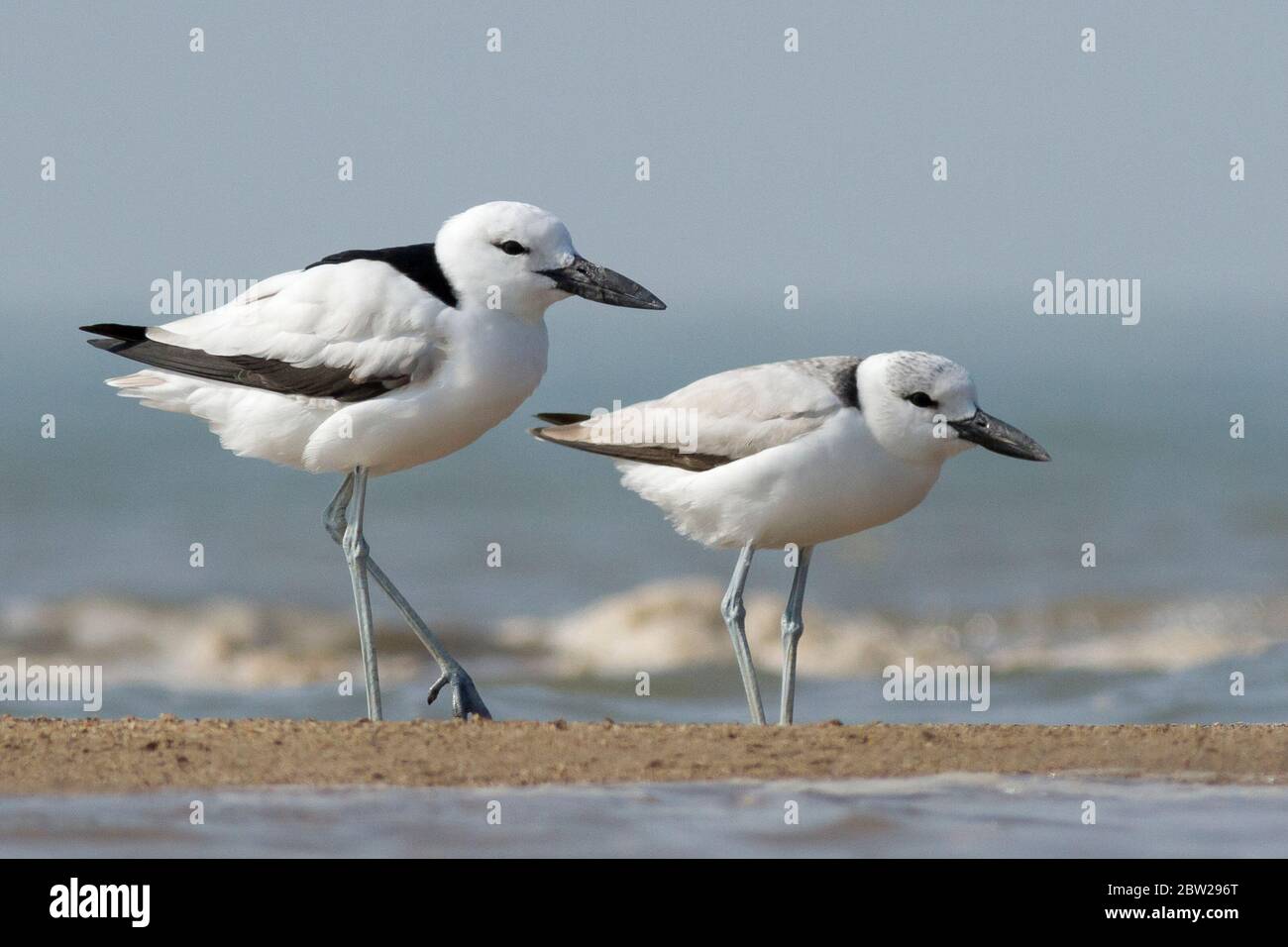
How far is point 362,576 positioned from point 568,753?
2.15 m

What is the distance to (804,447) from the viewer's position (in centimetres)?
931

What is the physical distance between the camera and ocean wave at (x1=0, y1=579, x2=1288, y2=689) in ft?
63.4

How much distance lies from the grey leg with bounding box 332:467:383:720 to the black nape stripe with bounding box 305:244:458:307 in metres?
0.95

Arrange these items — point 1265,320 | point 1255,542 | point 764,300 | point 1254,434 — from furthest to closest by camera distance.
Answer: point 764,300, point 1265,320, point 1254,434, point 1255,542

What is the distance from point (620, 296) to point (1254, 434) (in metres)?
27.9

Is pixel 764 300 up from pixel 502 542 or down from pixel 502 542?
up

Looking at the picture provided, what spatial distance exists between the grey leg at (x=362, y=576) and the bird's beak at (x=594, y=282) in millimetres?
1338

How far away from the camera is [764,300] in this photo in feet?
528

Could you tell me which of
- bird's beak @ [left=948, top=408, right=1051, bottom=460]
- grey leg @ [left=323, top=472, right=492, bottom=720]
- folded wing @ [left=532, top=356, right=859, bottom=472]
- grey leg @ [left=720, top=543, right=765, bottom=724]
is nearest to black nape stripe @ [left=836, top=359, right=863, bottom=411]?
folded wing @ [left=532, top=356, right=859, bottom=472]

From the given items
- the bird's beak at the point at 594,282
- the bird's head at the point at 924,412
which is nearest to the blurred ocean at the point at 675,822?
the bird's head at the point at 924,412

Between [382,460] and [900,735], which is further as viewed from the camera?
[382,460]

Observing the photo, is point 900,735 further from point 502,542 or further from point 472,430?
point 502,542

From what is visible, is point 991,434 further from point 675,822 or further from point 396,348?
point 675,822
